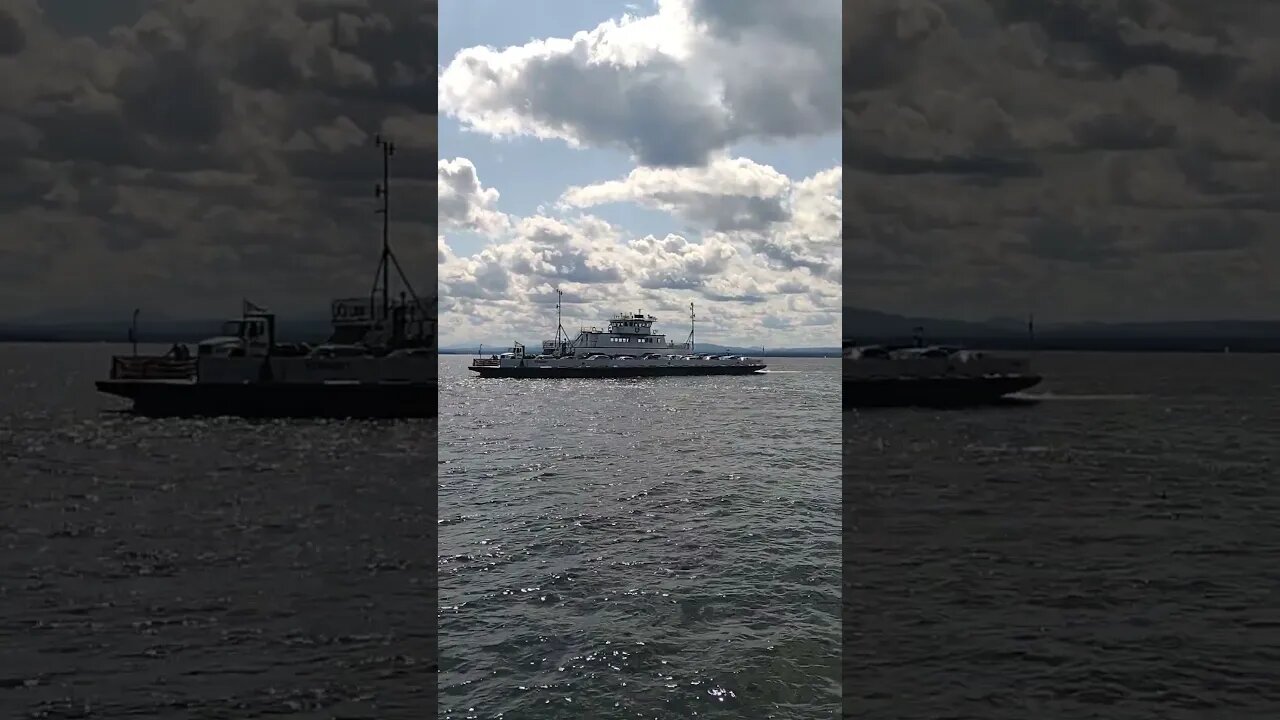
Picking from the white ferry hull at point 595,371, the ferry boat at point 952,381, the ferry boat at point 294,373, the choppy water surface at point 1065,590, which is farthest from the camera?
the white ferry hull at point 595,371

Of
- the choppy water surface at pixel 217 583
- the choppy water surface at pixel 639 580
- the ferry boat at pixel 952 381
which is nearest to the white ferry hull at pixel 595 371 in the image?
the choppy water surface at pixel 639 580

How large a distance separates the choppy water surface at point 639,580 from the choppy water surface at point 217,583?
736 millimetres

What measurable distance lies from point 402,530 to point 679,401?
1241 inches

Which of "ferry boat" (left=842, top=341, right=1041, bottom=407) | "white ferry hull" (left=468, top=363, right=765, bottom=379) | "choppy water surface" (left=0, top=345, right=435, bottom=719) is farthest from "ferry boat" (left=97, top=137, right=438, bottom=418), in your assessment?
"white ferry hull" (left=468, top=363, right=765, bottom=379)

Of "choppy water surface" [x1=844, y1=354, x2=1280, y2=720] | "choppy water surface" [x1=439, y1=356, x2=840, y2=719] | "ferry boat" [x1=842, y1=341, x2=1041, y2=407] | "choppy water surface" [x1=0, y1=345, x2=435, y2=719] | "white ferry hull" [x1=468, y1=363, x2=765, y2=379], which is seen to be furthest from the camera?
"white ferry hull" [x1=468, y1=363, x2=765, y2=379]

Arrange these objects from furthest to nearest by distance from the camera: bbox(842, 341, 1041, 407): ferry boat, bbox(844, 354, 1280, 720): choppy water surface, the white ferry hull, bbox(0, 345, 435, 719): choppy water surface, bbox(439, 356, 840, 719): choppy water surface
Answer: the white ferry hull → bbox(842, 341, 1041, 407): ferry boat → bbox(439, 356, 840, 719): choppy water surface → bbox(0, 345, 435, 719): choppy water surface → bbox(844, 354, 1280, 720): choppy water surface

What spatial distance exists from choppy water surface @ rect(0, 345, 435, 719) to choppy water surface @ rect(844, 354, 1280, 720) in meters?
3.93

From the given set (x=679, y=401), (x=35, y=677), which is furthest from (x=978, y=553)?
(x=679, y=401)

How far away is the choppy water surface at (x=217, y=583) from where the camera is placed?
619cm

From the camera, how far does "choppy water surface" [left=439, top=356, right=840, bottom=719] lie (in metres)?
6.51

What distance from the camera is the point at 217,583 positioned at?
914 cm

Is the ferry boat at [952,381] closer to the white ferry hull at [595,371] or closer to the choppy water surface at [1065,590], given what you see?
the choppy water surface at [1065,590]

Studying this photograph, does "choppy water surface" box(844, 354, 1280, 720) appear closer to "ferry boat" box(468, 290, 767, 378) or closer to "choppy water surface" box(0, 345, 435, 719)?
"choppy water surface" box(0, 345, 435, 719)

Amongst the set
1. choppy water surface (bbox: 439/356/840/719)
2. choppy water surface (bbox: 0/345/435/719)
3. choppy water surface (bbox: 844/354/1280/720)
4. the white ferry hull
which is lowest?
choppy water surface (bbox: 439/356/840/719)
